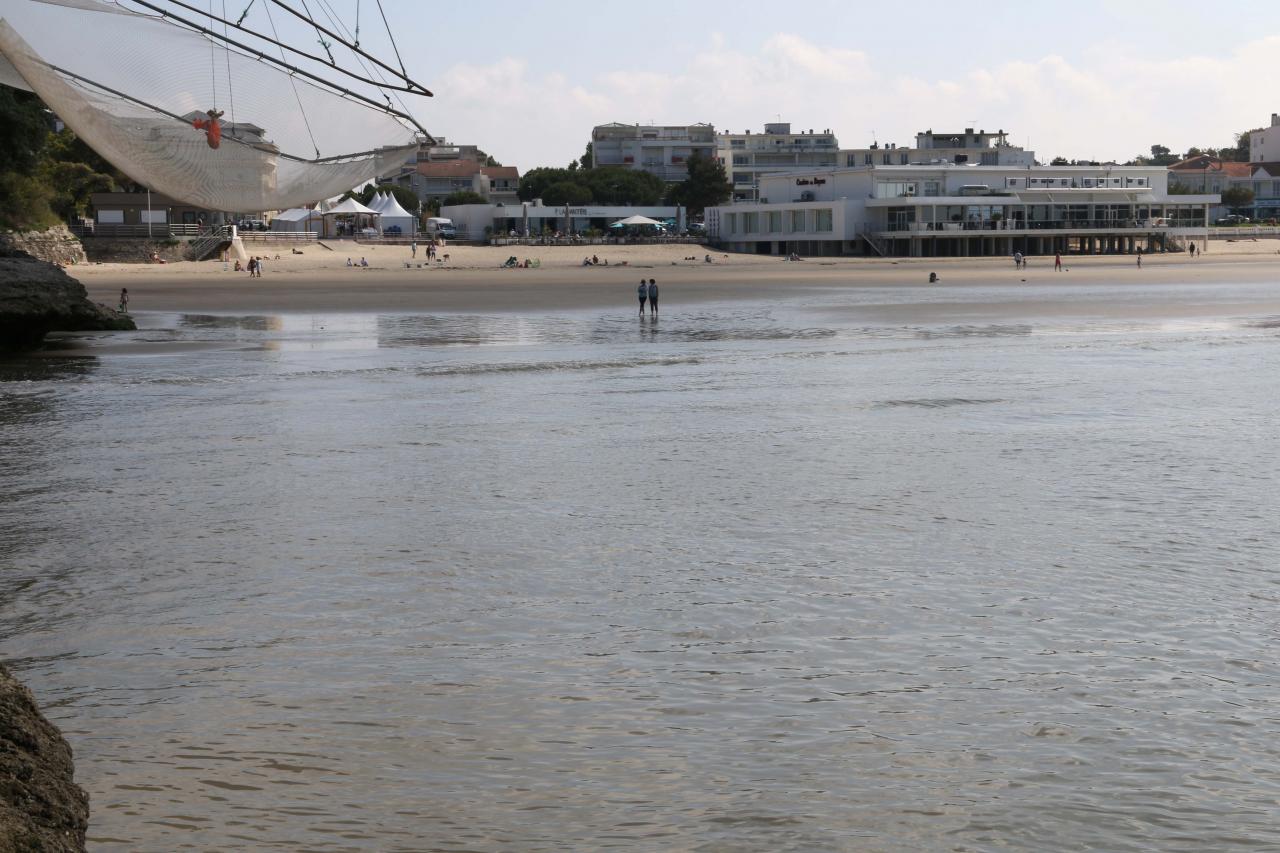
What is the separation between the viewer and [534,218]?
111m

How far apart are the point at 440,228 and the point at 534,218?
1128 cm

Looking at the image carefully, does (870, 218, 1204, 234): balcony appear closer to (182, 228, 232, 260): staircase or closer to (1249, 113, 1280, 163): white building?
(182, 228, 232, 260): staircase

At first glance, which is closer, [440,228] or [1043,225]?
[1043,225]

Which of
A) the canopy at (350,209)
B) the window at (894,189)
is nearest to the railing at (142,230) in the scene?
the canopy at (350,209)

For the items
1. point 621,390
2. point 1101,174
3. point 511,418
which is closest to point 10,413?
point 511,418

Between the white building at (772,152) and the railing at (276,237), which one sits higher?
the white building at (772,152)

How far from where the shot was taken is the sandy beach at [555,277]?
1794 inches

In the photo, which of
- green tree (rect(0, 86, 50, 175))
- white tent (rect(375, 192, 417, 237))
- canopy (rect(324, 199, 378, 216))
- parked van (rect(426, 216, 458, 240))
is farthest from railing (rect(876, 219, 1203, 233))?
green tree (rect(0, 86, 50, 175))

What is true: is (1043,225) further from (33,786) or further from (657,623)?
(33,786)

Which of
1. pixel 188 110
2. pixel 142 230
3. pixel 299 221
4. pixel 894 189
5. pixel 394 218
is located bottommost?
pixel 188 110

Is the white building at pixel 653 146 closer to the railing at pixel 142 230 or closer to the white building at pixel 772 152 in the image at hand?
the white building at pixel 772 152

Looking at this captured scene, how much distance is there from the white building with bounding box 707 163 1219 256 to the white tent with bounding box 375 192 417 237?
71.2 ft

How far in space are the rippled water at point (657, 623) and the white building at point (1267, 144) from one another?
17798 centimetres

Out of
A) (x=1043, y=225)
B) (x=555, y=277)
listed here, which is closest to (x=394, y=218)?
A: (x=555, y=277)
